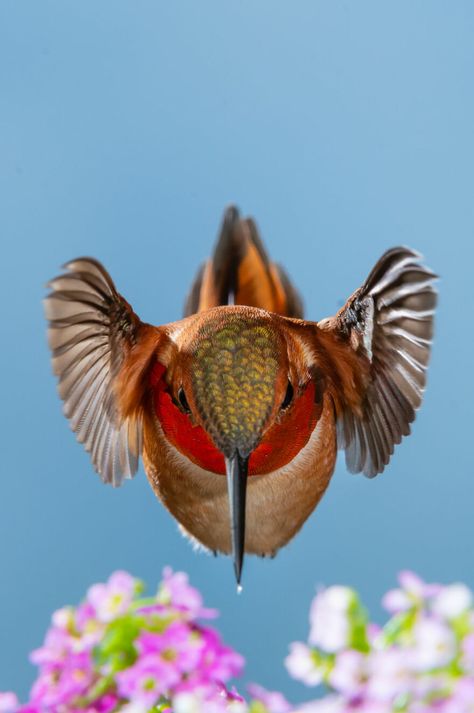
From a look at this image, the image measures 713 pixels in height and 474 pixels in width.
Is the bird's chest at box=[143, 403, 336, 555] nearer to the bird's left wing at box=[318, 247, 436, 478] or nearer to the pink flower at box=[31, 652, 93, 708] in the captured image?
the bird's left wing at box=[318, 247, 436, 478]

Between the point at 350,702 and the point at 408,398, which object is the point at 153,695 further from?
the point at 408,398

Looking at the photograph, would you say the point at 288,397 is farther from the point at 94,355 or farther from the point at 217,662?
the point at 217,662

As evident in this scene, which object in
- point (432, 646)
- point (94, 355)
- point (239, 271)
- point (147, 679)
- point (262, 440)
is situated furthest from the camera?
point (239, 271)

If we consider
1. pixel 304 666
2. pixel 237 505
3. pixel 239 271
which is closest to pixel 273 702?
pixel 304 666

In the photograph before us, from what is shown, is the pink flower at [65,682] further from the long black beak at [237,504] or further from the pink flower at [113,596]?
the long black beak at [237,504]

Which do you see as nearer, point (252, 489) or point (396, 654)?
point (396, 654)

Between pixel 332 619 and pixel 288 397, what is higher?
pixel 288 397

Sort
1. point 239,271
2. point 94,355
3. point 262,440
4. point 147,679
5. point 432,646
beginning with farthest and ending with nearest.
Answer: point 239,271 < point 94,355 < point 262,440 < point 147,679 < point 432,646
